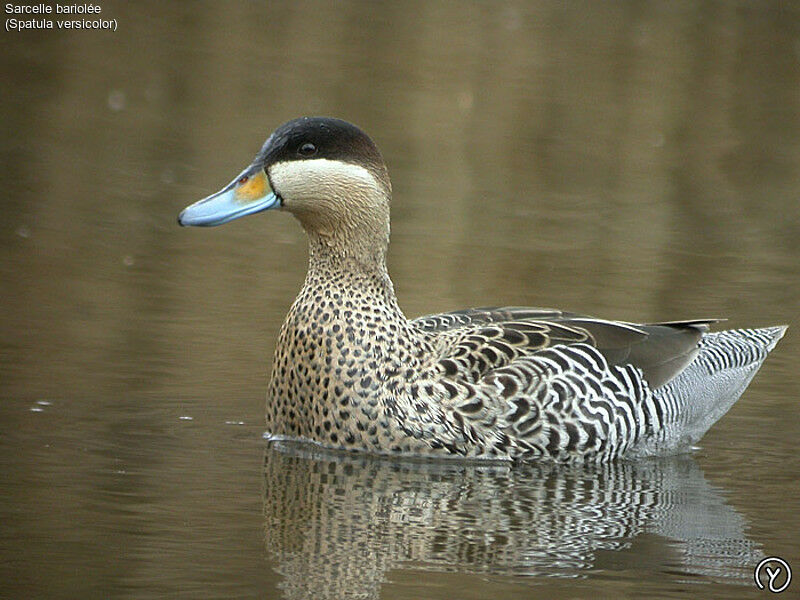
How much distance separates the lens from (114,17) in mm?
25391

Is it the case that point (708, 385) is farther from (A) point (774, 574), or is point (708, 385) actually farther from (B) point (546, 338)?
(A) point (774, 574)

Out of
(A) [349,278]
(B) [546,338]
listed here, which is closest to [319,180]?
(A) [349,278]

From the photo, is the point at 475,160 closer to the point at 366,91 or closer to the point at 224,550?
the point at 366,91

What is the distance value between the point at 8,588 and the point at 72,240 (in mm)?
7098

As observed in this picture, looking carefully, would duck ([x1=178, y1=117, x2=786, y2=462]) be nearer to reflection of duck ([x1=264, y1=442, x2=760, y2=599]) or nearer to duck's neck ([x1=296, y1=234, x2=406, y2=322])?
duck's neck ([x1=296, y1=234, x2=406, y2=322])

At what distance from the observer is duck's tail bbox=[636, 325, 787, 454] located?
10125 millimetres

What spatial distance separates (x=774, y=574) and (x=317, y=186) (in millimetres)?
3222

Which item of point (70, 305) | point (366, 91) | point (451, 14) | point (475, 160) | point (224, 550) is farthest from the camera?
point (451, 14)

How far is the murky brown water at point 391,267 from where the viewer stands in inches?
309

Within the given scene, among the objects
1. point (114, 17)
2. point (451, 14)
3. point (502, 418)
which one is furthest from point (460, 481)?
point (451, 14)

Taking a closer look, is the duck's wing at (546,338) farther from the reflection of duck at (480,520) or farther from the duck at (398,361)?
the reflection of duck at (480,520)

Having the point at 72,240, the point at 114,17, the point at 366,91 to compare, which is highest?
the point at 114,17

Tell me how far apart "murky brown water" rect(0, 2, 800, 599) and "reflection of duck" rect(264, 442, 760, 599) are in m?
0.02

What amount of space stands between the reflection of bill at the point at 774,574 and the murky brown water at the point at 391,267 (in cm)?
8
